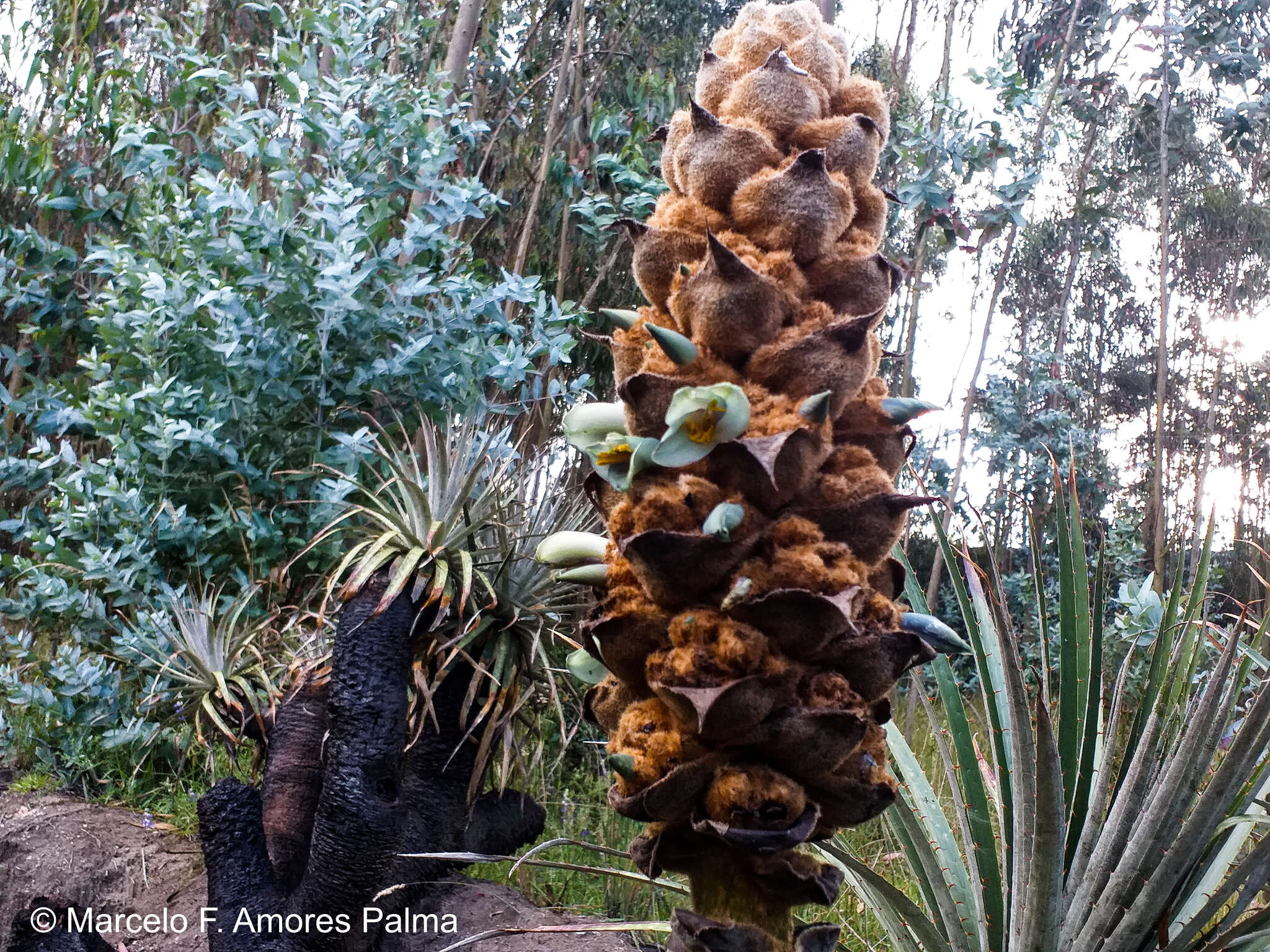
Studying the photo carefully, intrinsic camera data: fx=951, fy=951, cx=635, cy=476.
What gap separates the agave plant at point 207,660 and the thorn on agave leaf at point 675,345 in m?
2.98

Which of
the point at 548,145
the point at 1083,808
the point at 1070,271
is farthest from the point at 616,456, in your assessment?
the point at 1070,271

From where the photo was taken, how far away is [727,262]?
0.83 m

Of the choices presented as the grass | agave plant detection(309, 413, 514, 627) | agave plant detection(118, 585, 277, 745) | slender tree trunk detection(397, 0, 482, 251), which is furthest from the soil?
slender tree trunk detection(397, 0, 482, 251)

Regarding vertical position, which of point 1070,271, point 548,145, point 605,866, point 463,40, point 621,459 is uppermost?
point 1070,271

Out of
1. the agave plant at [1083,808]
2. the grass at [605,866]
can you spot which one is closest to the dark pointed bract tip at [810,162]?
the agave plant at [1083,808]

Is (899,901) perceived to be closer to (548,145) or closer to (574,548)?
(574,548)

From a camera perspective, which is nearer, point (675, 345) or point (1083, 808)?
point (675, 345)

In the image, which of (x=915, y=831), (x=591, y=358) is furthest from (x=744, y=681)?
(x=591, y=358)

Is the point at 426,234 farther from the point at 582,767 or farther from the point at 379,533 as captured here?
Answer: the point at 582,767

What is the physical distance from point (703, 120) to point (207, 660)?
3296mm

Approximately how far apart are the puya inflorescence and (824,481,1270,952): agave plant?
38cm

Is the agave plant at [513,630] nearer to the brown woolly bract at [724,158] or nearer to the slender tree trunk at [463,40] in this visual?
the brown woolly bract at [724,158]

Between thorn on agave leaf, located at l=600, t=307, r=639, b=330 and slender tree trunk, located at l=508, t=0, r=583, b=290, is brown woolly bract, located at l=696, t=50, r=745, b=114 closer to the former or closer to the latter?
thorn on agave leaf, located at l=600, t=307, r=639, b=330

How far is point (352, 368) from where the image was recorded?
155 inches
